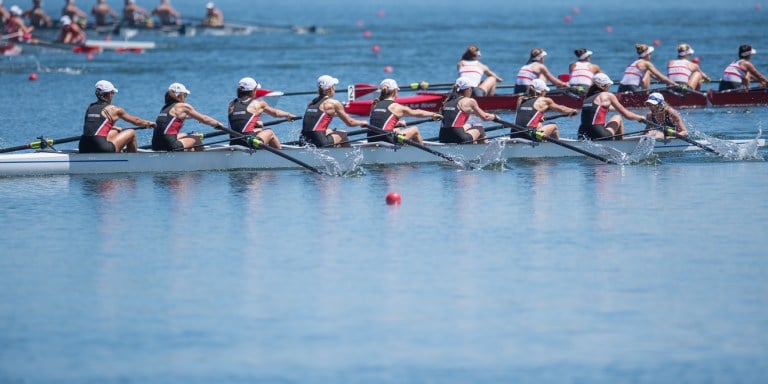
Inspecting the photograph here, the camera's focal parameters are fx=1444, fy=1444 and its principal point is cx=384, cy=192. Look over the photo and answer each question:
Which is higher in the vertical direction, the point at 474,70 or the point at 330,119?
the point at 474,70

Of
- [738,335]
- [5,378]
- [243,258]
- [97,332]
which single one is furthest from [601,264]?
[5,378]

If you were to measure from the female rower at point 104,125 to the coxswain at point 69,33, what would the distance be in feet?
79.5

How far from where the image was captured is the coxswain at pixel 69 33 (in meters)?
41.4

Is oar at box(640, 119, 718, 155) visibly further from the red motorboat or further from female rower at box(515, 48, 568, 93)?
the red motorboat

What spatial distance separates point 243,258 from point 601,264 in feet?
10.8

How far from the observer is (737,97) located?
2595 centimetres

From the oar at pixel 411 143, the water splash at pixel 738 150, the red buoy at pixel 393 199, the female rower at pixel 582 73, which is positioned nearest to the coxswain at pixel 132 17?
the female rower at pixel 582 73

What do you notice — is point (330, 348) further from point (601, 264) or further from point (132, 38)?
point (132, 38)

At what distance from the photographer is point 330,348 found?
10.4 m

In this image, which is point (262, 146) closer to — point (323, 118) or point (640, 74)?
point (323, 118)

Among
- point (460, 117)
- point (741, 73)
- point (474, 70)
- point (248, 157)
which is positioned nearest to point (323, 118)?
point (248, 157)

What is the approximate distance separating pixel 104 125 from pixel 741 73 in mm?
13113

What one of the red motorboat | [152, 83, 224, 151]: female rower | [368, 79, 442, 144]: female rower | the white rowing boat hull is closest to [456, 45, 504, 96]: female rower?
the red motorboat

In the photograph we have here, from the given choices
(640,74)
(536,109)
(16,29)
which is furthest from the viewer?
(16,29)
